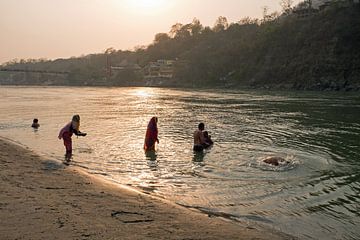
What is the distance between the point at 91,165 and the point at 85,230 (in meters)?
8.10

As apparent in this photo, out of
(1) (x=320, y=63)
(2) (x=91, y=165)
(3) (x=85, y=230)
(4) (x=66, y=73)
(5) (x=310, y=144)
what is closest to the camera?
(3) (x=85, y=230)

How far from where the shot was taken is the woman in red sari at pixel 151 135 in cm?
1711

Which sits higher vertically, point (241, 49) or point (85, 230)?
point (241, 49)

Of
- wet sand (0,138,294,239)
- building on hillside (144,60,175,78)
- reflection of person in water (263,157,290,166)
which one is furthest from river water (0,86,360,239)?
building on hillside (144,60,175,78)

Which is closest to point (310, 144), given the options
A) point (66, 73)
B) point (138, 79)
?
point (138, 79)

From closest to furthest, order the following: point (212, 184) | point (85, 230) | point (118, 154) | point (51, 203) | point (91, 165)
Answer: point (85, 230)
point (51, 203)
point (212, 184)
point (91, 165)
point (118, 154)

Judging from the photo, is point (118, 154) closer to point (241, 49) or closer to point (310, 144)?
point (310, 144)

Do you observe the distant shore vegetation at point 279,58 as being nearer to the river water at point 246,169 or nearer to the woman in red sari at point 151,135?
the river water at point 246,169

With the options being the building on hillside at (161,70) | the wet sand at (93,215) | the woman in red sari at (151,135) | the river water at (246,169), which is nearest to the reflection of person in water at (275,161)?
the river water at (246,169)

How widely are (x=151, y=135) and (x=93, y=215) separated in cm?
958

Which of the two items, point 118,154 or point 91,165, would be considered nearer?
point 91,165

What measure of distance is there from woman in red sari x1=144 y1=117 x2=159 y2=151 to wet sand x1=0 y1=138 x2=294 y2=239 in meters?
6.16

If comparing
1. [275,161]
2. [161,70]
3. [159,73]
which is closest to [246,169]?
[275,161]

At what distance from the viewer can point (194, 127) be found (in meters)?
28.0
